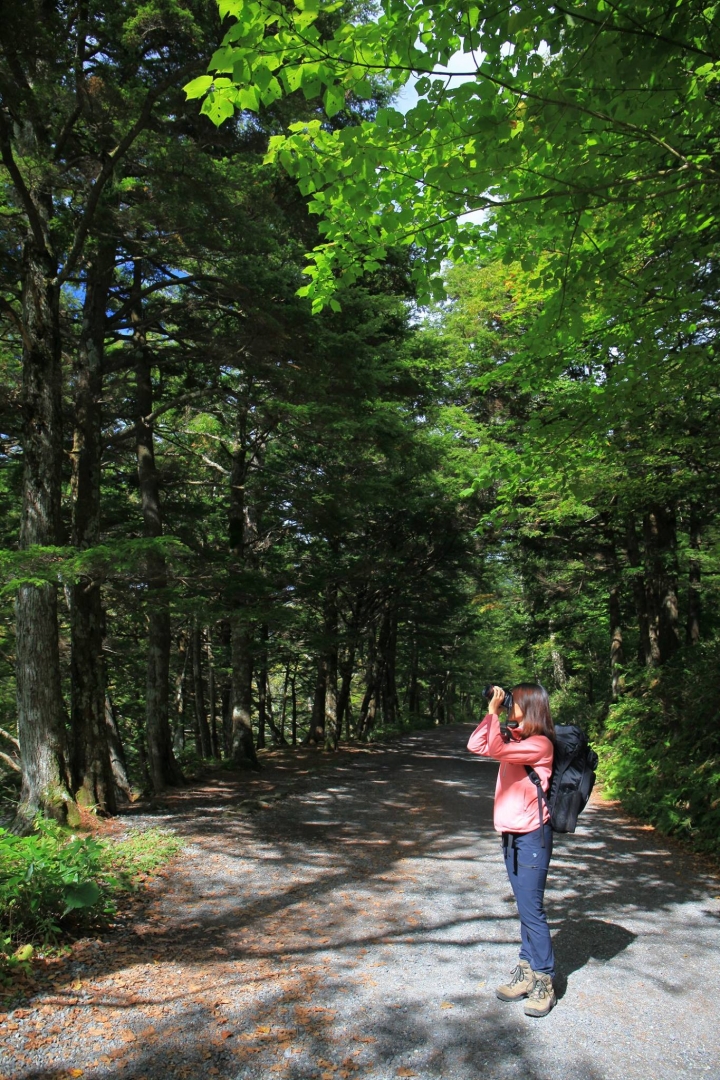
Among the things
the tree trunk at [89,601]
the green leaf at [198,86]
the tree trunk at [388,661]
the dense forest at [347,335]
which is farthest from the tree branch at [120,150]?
the tree trunk at [388,661]

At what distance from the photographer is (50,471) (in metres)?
7.25

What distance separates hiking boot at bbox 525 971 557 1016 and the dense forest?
12.5ft

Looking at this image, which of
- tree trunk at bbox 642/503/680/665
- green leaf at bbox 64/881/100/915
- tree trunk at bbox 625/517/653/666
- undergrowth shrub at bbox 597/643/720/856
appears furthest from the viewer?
tree trunk at bbox 625/517/653/666

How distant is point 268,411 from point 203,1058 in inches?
329

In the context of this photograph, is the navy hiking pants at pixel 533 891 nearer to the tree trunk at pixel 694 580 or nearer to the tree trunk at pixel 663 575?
the tree trunk at pixel 663 575

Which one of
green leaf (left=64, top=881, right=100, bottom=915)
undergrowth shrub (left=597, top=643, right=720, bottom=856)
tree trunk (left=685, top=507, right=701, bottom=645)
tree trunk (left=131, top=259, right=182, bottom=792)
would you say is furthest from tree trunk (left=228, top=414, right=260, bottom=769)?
tree trunk (left=685, top=507, right=701, bottom=645)

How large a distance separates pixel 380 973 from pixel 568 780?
66.9 inches

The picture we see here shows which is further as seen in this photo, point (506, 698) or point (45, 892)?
point (45, 892)

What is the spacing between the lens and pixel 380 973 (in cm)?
387

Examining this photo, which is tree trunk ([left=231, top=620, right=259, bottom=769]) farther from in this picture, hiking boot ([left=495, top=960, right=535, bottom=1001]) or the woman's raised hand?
hiking boot ([left=495, top=960, right=535, bottom=1001])

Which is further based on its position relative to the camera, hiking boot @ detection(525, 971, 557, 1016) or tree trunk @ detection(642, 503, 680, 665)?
tree trunk @ detection(642, 503, 680, 665)

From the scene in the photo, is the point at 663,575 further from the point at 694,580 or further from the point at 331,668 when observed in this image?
the point at 331,668

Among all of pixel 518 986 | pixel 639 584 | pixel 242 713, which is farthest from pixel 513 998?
pixel 639 584

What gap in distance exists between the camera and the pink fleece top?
137 inches
